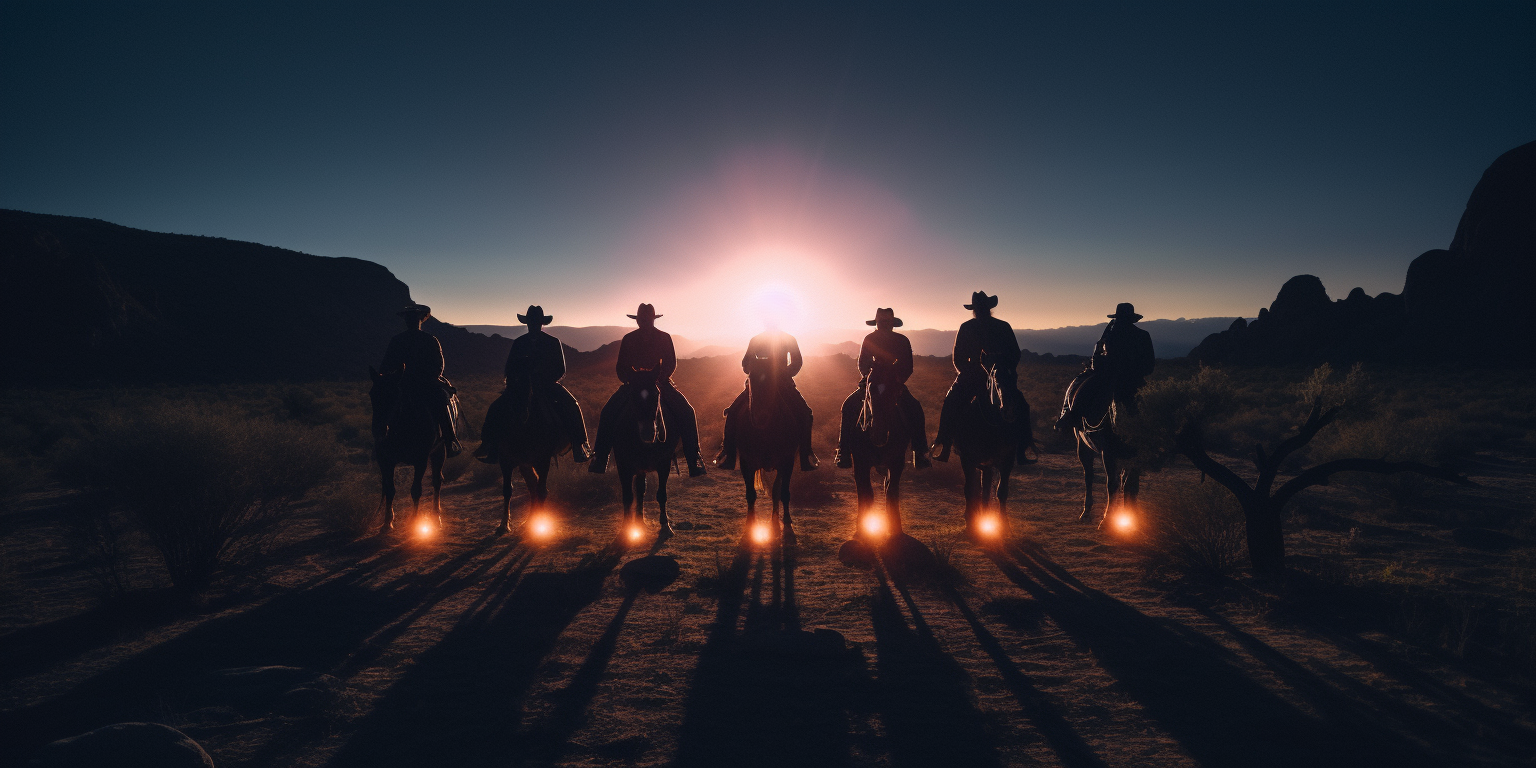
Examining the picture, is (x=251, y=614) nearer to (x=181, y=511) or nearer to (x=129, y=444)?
(x=181, y=511)

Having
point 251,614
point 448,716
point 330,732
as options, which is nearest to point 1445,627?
point 448,716

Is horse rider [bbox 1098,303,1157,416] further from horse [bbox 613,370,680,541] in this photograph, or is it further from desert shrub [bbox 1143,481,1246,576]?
horse [bbox 613,370,680,541]

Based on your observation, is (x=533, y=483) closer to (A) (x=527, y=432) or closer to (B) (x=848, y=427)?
(A) (x=527, y=432)

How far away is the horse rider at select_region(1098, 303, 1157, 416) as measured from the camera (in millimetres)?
8867

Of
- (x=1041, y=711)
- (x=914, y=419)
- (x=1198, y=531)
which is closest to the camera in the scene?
(x=1041, y=711)

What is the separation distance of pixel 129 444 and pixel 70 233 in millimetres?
76294

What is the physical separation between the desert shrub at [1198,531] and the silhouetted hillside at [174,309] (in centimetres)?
6230

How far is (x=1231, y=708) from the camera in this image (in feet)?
13.4

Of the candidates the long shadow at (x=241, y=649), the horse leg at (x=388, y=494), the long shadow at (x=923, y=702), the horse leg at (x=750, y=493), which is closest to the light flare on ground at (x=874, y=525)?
the horse leg at (x=750, y=493)

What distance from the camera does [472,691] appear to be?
4.48 m

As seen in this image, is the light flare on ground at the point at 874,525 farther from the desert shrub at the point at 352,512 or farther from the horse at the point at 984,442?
the desert shrub at the point at 352,512

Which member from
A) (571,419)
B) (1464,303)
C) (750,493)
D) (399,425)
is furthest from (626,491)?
(1464,303)

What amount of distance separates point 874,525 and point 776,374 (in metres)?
2.97

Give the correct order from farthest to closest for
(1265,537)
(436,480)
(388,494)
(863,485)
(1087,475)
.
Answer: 1. (1087,475)
2. (436,480)
3. (388,494)
4. (863,485)
5. (1265,537)
